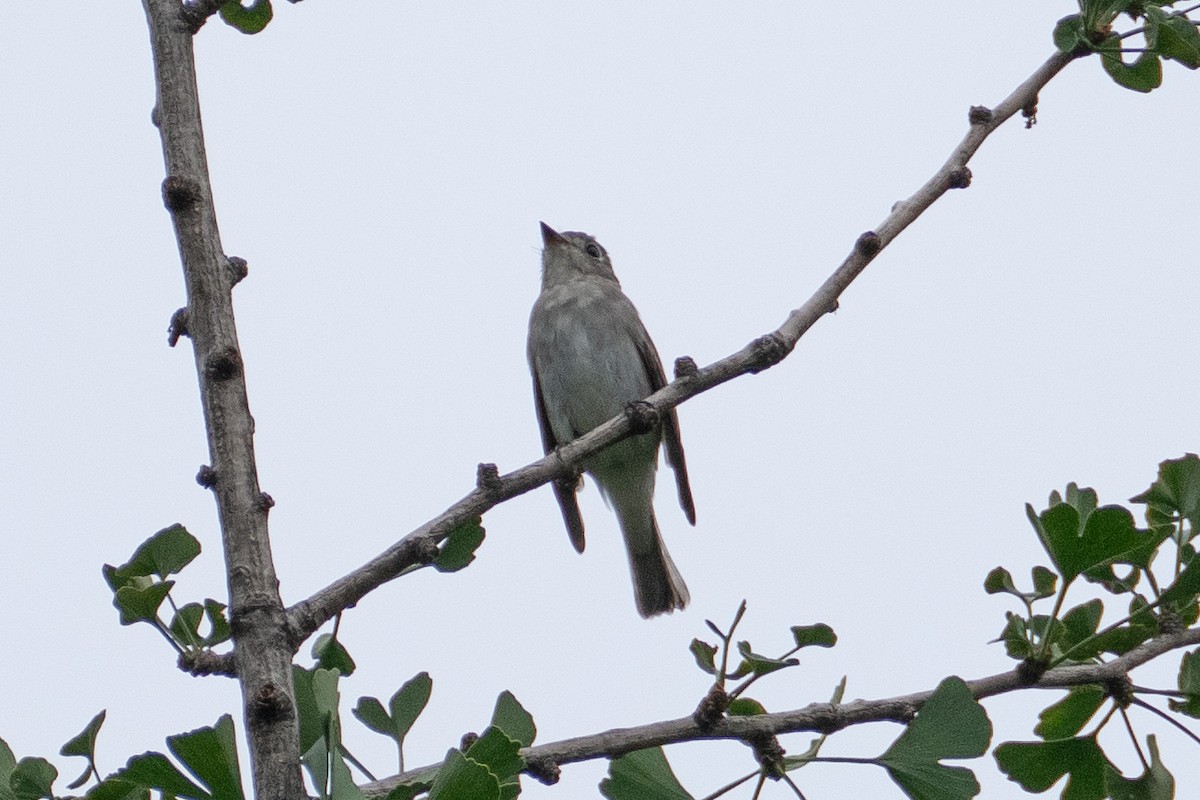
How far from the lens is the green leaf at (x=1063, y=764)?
2.86m

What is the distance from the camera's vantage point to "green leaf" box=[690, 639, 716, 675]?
2.85 m

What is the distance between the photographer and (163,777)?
7.22 ft

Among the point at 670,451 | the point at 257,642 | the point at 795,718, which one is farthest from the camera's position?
the point at 670,451

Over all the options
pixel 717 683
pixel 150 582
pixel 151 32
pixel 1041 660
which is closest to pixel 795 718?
pixel 717 683

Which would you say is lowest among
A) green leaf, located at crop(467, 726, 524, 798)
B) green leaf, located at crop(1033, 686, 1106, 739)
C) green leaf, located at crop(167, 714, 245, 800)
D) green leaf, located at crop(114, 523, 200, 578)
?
green leaf, located at crop(1033, 686, 1106, 739)

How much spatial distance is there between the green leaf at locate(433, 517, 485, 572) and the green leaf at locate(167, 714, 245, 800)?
0.67 m

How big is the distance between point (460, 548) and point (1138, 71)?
2.12m

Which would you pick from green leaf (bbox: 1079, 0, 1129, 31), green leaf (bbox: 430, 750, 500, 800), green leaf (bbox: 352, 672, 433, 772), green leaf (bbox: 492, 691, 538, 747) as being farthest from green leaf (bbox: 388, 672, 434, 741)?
green leaf (bbox: 1079, 0, 1129, 31)

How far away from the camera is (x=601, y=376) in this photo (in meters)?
8.12

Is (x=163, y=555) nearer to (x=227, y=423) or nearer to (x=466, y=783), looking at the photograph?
(x=227, y=423)

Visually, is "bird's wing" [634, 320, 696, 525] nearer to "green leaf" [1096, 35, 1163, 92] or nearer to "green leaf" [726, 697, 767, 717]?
"green leaf" [1096, 35, 1163, 92]

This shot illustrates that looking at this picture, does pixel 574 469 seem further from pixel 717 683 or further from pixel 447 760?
pixel 447 760

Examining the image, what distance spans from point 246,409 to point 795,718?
116cm

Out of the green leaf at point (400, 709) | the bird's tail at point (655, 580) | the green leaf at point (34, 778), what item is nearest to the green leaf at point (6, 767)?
the green leaf at point (34, 778)
